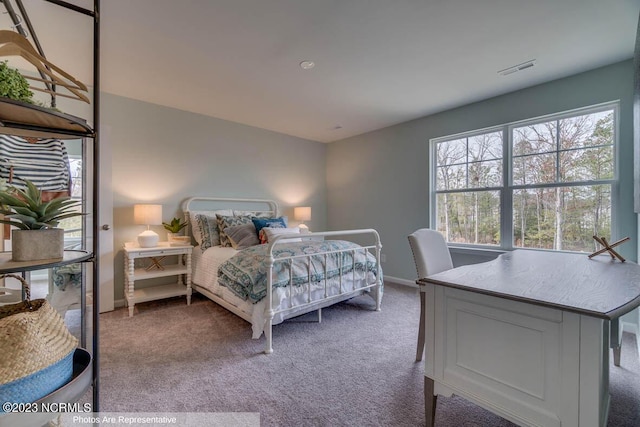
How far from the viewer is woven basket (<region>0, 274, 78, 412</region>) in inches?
28.1

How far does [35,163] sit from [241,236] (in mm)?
1842

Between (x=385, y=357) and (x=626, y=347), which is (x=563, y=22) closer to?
(x=626, y=347)

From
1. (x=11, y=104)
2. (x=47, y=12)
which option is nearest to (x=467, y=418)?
(x=11, y=104)

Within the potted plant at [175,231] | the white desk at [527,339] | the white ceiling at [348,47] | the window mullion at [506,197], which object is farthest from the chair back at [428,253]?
the potted plant at [175,231]

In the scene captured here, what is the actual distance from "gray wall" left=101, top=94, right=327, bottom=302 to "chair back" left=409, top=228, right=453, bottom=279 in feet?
9.98

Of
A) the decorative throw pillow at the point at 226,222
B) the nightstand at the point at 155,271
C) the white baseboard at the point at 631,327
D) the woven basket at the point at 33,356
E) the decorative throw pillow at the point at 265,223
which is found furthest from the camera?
the decorative throw pillow at the point at 265,223

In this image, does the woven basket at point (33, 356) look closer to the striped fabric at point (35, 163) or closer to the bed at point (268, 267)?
the bed at point (268, 267)

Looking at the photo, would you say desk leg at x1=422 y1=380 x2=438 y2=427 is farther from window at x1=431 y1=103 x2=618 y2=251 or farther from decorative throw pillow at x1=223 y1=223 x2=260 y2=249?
window at x1=431 y1=103 x2=618 y2=251

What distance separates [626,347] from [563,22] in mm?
2565

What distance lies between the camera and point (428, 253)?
1.98 metres

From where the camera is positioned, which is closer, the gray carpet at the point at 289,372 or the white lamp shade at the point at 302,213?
the gray carpet at the point at 289,372

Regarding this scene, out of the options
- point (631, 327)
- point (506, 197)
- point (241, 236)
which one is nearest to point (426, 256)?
point (506, 197)

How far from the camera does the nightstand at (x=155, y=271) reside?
2.97 meters

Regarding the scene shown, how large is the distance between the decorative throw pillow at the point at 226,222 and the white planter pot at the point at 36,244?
8.28ft
